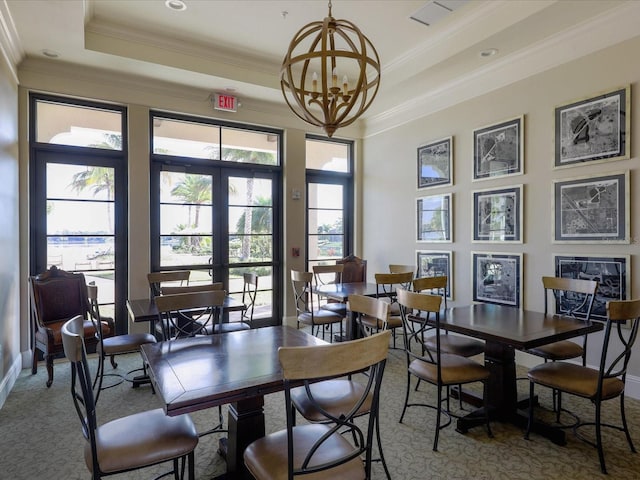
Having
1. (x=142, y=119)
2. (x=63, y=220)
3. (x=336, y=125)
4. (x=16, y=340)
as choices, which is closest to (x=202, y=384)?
(x=336, y=125)

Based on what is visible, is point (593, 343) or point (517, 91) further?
point (517, 91)

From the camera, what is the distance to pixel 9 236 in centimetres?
362

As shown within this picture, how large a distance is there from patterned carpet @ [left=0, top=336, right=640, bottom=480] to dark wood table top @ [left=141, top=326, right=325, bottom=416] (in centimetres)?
79

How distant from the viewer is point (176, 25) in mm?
3994

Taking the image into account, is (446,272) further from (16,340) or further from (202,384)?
(16,340)

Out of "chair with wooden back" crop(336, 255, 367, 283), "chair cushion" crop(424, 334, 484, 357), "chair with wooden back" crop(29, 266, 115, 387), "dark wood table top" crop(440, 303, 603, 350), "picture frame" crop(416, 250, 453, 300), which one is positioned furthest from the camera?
"chair with wooden back" crop(336, 255, 367, 283)

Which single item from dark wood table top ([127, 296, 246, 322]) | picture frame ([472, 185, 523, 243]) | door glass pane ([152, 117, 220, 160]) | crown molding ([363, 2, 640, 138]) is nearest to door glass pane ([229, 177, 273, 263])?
door glass pane ([152, 117, 220, 160])

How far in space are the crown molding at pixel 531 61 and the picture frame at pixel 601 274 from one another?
6.30ft

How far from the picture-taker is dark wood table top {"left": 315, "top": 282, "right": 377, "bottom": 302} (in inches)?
164

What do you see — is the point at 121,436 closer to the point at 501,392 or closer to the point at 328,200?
the point at 501,392

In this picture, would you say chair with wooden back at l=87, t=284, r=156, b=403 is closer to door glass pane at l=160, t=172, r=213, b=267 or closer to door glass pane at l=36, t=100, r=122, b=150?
door glass pane at l=160, t=172, r=213, b=267

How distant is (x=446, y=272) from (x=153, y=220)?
3857 mm

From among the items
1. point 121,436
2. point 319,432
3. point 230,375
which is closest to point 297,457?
point 319,432

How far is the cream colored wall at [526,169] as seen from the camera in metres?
3.37
